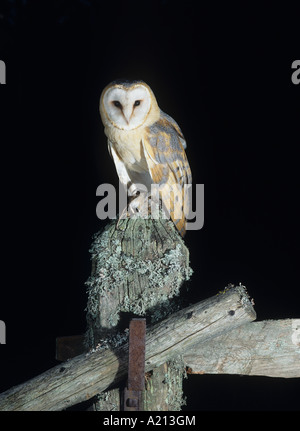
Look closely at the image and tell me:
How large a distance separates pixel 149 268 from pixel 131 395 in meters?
0.33

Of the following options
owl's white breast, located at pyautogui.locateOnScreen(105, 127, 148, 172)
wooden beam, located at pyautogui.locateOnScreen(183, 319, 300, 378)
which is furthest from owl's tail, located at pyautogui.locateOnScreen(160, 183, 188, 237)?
wooden beam, located at pyautogui.locateOnScreen(183, 319, 300, 378)

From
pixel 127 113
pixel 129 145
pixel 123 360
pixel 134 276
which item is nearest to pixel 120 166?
pixel 129 145

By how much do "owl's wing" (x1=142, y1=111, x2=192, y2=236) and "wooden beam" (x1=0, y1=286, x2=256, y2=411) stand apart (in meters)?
0.81

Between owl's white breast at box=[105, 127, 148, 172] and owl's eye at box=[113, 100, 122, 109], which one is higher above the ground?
owl's eye at box=[113, 100, 122, 109]

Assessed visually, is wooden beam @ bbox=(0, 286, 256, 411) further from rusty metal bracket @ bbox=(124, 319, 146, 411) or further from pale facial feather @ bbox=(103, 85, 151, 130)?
pale facial feather @ bbox=(103, 85, 151, 130)

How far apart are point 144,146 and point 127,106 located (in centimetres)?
20

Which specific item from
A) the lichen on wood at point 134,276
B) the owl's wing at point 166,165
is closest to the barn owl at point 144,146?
the owl's wing at point 166,165

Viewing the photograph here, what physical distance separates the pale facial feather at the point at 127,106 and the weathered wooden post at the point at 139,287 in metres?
0.65

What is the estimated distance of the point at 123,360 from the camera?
1.07 meters

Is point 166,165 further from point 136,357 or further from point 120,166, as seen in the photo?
point 136,357

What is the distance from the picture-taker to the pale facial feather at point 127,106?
175cm

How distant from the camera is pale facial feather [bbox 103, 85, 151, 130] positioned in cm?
175

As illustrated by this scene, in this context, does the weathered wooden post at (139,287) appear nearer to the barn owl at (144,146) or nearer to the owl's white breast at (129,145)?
the barn owl at (144,146)

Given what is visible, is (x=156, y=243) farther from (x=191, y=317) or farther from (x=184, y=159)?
(x=184, y=159)
